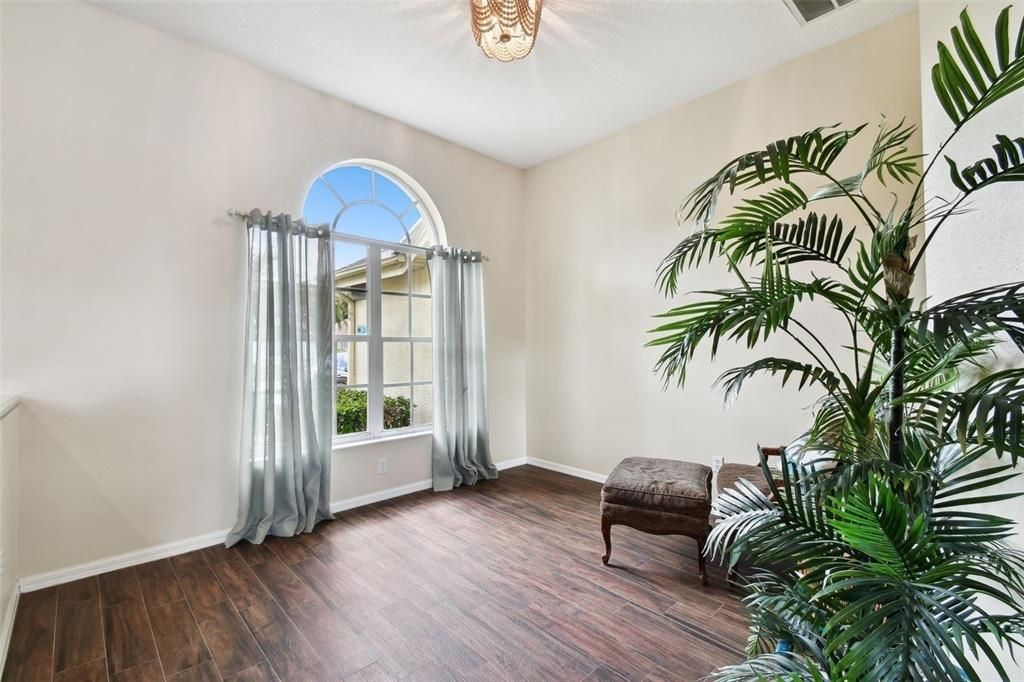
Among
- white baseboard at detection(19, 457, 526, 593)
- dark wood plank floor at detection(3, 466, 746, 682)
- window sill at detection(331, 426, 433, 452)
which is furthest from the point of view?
window sill at detection(331, 426, 433, 452)

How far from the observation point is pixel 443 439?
3744 mm

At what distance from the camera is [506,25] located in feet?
7.22

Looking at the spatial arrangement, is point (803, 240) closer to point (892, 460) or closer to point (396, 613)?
point (892, 460)

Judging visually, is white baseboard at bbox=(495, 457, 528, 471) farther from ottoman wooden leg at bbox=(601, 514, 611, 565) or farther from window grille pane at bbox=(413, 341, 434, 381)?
ottoman wooden leg at bbox=(601, 514, 611, 565)

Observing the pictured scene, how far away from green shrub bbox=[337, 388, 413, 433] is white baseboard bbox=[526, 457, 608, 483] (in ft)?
4.86

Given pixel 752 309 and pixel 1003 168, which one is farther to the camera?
pixel 752 309

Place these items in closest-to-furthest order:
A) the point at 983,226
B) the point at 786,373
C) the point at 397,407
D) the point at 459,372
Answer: the point at 786,373, the point at 983,226, the point at 397,407, the point at 459,372

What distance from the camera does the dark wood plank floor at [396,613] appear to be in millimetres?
1660

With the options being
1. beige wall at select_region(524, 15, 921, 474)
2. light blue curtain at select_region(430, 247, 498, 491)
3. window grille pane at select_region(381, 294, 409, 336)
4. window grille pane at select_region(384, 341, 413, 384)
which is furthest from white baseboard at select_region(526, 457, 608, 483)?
window grille pane at select_region(381, 294, 409, 336)

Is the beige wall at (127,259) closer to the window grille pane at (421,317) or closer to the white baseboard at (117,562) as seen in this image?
the white baseboard at (117,562)

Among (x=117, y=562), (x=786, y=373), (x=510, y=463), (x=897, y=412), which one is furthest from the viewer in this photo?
(x=510, y=463)

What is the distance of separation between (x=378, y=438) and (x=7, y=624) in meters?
2.02

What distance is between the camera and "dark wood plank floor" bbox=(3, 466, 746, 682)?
5.45 feet

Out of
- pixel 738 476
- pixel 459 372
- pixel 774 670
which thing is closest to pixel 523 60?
pixel 459 372
